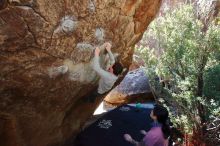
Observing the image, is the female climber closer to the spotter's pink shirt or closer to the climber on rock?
the spotter's pink shirt

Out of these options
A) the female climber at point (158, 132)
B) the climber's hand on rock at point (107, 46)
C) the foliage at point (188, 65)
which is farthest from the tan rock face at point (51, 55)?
the female climber at point (158, 132)

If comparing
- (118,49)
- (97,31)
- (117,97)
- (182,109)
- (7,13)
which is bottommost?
(117,97)

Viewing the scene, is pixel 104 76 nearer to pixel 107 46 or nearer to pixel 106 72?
pixel 106 72

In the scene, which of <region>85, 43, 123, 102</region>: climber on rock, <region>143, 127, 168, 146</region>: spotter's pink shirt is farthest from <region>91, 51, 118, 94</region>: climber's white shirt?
<region>143, 127, 168, 146</region>: spotter's pink shirt

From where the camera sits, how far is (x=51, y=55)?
4.51 metres

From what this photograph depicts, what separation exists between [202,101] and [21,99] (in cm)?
225

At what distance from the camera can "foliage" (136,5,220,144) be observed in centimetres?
559

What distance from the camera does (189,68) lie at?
5734 mm

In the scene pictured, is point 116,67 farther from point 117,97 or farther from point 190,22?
point 117,97

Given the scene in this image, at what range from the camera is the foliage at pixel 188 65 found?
220 inches

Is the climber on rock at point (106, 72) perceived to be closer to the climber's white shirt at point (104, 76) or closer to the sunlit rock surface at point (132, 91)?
the climber's white shirt at point (104, 76)

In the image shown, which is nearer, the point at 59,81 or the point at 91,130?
the point at 59,81

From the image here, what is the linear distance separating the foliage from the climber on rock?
0.88m

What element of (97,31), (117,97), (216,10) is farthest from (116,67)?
(216,10)
